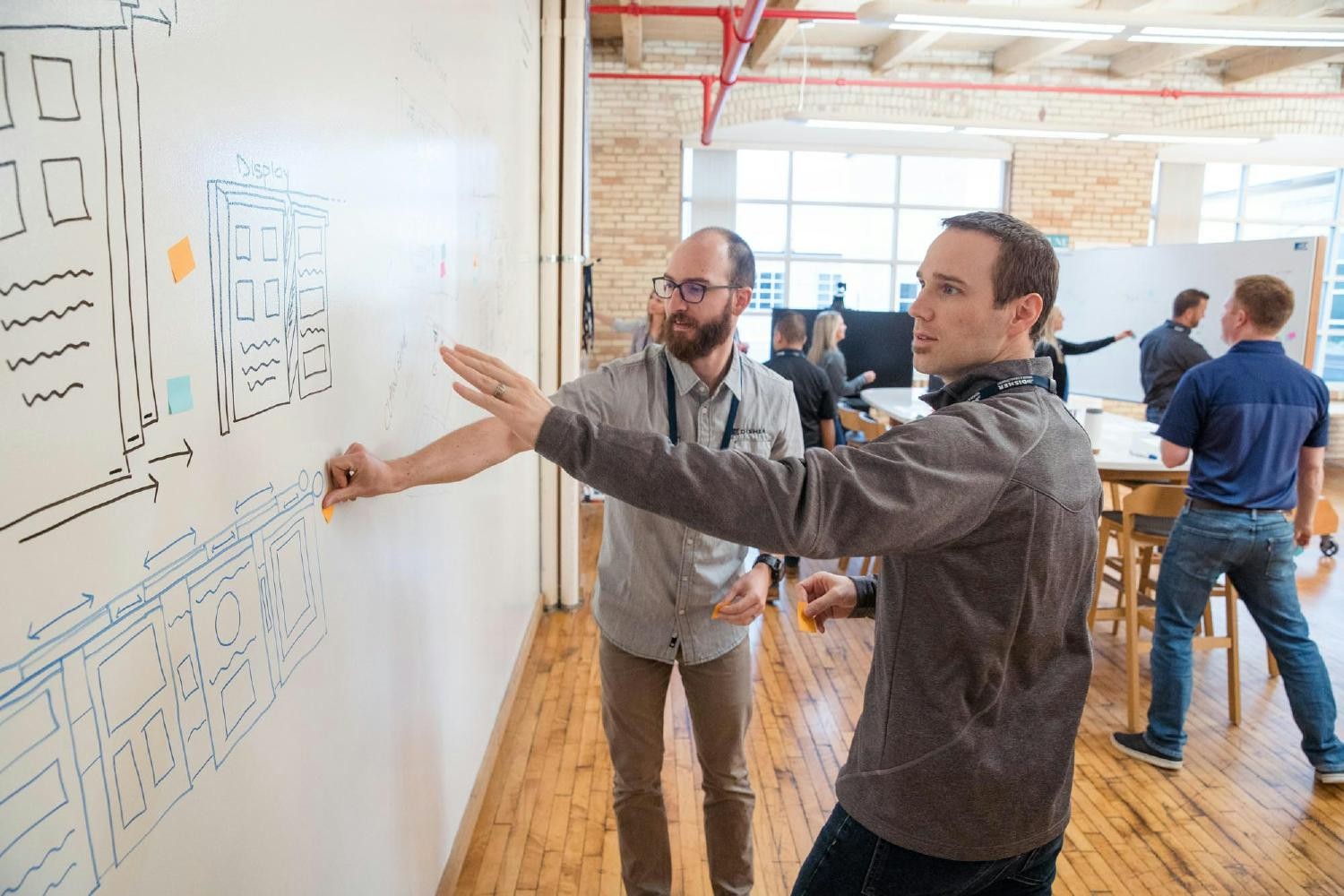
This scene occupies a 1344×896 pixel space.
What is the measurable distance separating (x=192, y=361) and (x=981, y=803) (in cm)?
118

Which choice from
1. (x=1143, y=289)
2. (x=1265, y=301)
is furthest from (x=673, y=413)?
(x=1143, y=289)

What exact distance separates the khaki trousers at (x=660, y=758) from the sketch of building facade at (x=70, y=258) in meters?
1.46

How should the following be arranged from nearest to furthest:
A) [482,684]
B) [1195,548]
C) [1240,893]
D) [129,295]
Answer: [129,295], [1240,893], [482,684], [1195,548]

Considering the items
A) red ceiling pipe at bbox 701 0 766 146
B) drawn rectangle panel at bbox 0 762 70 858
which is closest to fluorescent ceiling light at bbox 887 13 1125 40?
red ceiling pipe at bbox 701 0 766 146

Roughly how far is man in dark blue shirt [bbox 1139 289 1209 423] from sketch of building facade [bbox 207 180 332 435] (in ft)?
18.1

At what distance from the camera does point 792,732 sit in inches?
136

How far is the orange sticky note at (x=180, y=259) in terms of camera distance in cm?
87

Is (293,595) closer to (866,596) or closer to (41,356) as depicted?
(41,356)

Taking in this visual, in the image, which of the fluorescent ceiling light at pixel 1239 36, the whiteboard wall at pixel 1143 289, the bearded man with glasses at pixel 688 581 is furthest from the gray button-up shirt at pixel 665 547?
the whiteboard wall at pixel 1143 289

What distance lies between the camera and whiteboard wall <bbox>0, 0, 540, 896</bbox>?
692mm

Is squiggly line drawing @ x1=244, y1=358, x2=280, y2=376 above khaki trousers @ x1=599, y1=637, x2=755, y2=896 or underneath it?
above

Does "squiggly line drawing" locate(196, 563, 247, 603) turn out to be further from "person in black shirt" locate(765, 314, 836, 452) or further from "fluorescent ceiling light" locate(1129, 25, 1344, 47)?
"fluorescent ceiling light" locate(1129, 25, 1344, 47)

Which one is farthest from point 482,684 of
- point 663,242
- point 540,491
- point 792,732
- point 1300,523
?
point 663,242

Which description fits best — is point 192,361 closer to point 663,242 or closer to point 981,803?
point 981,803
